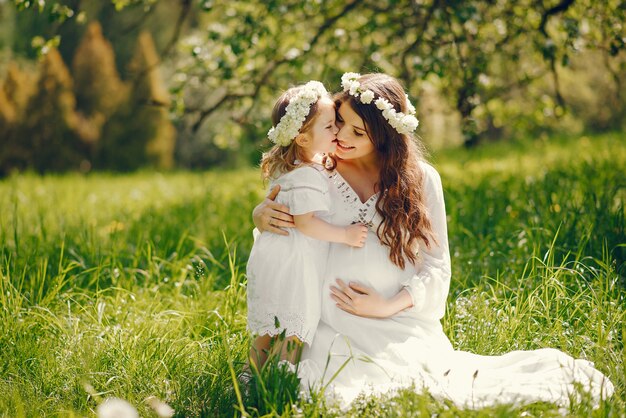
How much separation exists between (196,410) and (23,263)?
6.00 feet

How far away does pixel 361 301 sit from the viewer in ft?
8.82

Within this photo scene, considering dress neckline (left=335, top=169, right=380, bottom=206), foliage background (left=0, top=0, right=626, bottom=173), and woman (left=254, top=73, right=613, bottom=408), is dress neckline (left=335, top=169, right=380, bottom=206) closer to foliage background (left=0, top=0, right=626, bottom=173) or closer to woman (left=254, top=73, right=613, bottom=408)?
woman (left=254, top=73, right=613, bottom=408)

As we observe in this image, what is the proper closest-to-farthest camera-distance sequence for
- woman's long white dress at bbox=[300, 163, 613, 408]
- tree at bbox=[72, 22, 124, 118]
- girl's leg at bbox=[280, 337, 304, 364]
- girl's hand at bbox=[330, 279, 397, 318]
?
woman's long white dress at bbox=[300, 163, 613, 408]
girl's leg at bbox=[280, 337, 304, 364]
girl's hand at bbox=[330, 279, 397, 318]
tree at bbox=[72, 22, 124, 118]

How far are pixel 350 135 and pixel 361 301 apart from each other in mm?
716

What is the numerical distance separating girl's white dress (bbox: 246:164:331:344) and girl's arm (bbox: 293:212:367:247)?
0.04m

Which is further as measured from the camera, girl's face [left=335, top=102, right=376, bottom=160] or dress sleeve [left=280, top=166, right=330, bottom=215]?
girl's face [left=335, top=102, right=376, bottom=160]

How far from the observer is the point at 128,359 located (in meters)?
2.81

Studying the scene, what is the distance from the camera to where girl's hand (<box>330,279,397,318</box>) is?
2697 millimetres

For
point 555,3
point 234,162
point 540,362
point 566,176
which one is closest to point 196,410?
point 540,362

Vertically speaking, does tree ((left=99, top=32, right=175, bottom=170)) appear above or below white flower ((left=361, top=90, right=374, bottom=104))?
below

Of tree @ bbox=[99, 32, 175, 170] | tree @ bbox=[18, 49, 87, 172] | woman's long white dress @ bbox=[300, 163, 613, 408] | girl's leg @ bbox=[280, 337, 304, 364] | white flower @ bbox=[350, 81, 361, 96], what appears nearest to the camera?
woman's long white dress @ bbox=[300, 163, 613, 408]

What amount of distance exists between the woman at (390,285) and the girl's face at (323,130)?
0.08m

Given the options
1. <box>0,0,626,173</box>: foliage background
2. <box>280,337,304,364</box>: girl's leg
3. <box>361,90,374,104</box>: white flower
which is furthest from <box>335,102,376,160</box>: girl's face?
<box>0,0,626,173</box>: foliage background

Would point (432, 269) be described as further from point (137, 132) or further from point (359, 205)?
point (137, 132)
